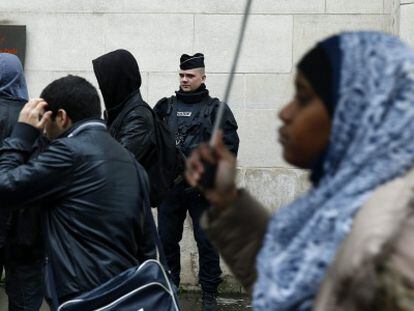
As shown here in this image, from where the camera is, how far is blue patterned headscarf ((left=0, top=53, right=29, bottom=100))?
5.26m

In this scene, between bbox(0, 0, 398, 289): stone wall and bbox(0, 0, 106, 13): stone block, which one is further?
bbox(0, 0, 106, 13): stone block

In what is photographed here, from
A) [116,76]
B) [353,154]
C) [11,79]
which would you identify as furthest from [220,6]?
[353,154]

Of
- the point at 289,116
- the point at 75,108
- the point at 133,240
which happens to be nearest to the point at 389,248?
the point at 289,116

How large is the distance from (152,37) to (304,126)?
19.5 ft

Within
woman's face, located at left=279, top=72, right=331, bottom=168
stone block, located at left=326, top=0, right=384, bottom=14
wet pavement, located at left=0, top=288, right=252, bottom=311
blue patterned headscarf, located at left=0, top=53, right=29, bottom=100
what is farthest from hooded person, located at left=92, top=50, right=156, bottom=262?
Result: woman's face, located at left=279, top=72, right=331, bottom=168

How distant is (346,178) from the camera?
1655 mm

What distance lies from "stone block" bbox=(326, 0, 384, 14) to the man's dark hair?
4.08 metres

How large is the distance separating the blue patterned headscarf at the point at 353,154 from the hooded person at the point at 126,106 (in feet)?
11.7

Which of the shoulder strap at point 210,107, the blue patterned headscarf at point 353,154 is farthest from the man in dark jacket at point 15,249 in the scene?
the blue patterned headscarf at point 353,154

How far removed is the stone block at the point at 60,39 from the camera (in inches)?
301

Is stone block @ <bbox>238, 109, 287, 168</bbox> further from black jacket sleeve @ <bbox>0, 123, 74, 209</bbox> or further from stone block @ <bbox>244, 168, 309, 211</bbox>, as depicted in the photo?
black jacket sleeve @ <bbox>0, 123, 74, 209</bbox>

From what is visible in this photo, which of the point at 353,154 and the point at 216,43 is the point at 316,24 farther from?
the point at 353,154

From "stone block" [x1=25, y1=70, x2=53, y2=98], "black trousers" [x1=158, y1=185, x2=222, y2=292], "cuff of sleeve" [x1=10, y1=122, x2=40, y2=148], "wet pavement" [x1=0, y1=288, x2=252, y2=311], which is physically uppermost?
"stone block" [x1=25, y1=70, x2=53, y2=98]

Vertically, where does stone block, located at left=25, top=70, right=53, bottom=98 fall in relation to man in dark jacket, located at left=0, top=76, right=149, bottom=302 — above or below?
above
